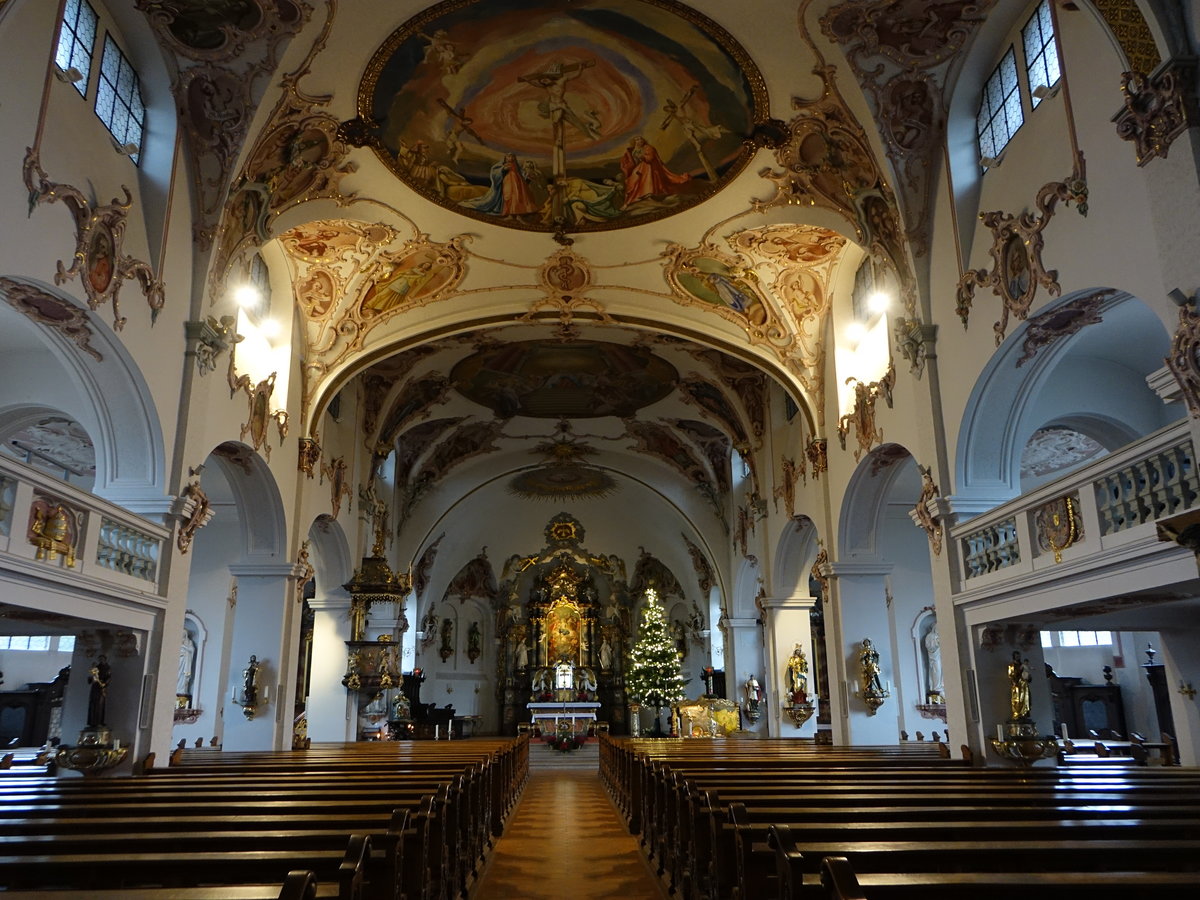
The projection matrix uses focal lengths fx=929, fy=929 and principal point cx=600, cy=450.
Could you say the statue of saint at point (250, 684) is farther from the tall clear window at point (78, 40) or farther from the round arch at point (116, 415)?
the tall clear window at point (78, 40)

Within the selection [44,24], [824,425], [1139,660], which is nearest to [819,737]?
[824,425]

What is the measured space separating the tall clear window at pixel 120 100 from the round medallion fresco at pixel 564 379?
10.7m

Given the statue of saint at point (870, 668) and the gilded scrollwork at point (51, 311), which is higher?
the gilded scrollwork at point (51, 311)

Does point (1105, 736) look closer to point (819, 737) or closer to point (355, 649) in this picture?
point (819, 737)

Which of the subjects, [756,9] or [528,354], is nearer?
[756,9]

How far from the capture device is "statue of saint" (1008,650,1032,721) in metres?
10.9

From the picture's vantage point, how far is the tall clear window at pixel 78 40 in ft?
31.5

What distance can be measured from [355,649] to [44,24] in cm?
1506

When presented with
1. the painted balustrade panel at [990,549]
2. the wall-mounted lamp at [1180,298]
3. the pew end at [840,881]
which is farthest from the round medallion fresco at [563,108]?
the pew end at [840,881]

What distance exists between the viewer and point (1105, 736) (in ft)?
70.0

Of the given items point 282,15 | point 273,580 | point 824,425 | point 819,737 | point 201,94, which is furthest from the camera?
point 819,737

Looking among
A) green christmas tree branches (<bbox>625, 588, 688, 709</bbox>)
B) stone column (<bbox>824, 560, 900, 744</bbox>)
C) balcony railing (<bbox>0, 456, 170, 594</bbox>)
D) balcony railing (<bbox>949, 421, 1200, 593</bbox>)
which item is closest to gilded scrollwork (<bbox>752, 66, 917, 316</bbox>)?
balcony railing (<bbox>949, 421, 1200, 593</bbox>)

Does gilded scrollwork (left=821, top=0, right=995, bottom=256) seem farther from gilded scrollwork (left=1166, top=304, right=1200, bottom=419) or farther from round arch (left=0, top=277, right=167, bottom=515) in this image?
round arch (left=0, top=277, right=167, bottom=515)

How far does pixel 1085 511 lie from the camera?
29.2 ft
